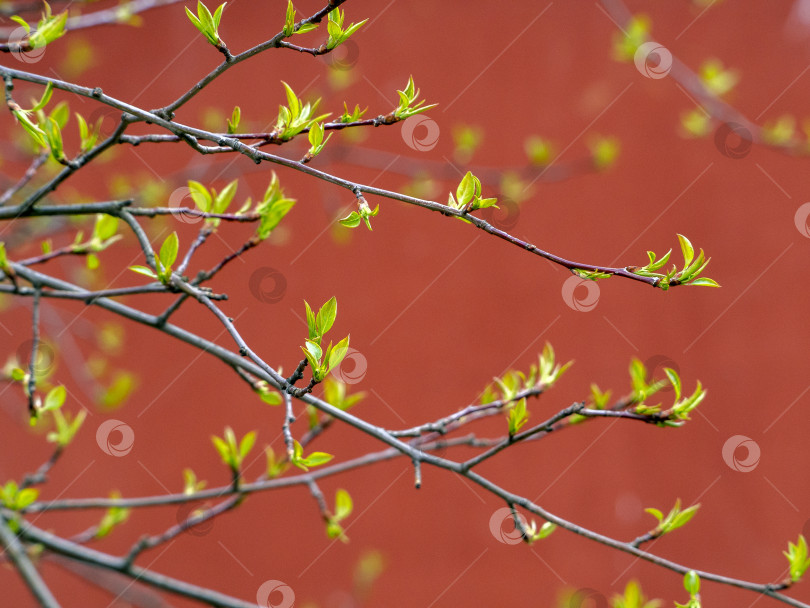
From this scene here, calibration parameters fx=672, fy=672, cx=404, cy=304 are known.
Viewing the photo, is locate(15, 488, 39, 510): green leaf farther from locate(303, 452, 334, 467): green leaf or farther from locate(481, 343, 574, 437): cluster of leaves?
locate(481, 343, 574, 437): cluster of leaves

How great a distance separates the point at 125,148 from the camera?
2.40 metres

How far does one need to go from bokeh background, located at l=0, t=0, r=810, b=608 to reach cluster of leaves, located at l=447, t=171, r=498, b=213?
137 cm

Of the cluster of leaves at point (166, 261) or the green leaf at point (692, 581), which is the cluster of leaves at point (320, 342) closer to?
the cluster of leaves at point (166, 261)

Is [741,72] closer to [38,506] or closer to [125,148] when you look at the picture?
[125,148]

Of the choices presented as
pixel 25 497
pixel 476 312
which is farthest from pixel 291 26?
pixel 476 312

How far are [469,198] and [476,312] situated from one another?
5.40 feet

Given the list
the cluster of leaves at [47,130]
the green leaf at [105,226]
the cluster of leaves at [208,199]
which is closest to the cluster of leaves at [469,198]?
the cluster of leaves at [208,199]

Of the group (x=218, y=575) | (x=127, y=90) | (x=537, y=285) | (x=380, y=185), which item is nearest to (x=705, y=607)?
(x=537, y=285)

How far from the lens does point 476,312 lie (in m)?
2.39

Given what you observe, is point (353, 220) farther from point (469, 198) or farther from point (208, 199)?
point (208, 199)

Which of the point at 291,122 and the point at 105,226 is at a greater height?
the point at 291,122

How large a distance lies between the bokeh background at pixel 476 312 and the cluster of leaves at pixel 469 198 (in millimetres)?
1369

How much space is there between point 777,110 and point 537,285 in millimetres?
1035

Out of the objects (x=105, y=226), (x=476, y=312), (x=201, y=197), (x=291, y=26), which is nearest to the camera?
(x=291, y=26)
